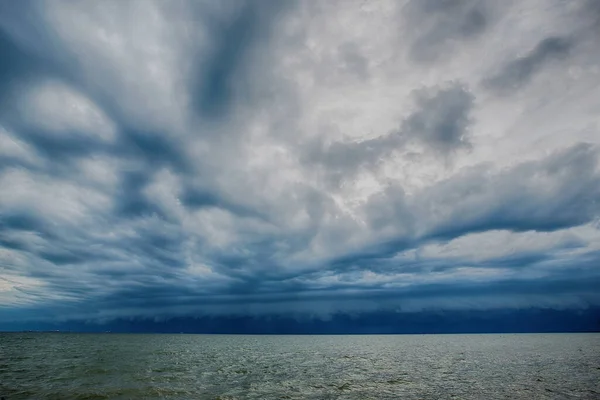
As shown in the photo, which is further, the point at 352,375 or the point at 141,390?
the point at 352,375

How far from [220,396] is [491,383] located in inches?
1575

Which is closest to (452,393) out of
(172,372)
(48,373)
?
(172,372)

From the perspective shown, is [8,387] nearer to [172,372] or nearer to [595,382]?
[172,372]

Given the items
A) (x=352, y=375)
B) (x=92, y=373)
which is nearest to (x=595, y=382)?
(x=352, y=375)

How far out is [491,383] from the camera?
50.2m

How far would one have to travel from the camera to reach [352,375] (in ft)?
187

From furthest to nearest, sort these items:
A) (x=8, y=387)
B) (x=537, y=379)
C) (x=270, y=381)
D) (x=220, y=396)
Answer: (x=537, y=379)
(x=270, y=381)
(x=8, y=387)
(x=220, y=396)

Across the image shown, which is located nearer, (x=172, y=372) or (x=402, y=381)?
(x=402, y=381)

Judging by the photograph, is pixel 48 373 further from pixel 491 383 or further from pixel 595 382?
pixel 595 382

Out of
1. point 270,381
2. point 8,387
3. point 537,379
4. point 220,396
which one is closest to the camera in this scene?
point 220,396

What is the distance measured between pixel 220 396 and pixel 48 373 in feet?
118

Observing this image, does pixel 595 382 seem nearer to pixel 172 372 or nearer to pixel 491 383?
pixel 491 383

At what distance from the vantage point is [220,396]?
3781 centimetres

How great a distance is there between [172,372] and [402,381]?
3789 centimetres
